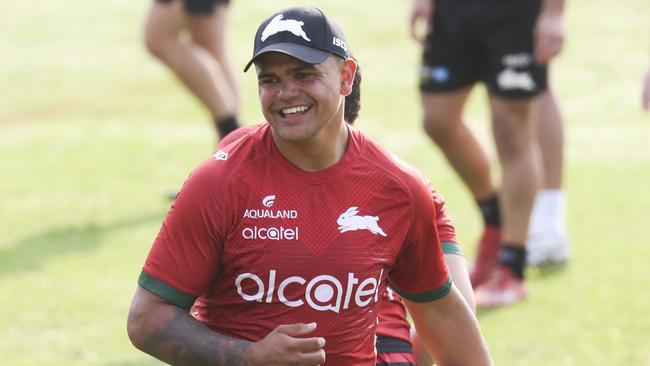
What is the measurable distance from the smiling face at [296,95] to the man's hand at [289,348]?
1.73 feet

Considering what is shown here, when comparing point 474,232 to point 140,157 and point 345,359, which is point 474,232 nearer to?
point 140,157

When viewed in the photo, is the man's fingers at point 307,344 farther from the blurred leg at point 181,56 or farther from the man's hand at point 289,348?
the blurred leg at point 181,56

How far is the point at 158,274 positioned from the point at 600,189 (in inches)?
241

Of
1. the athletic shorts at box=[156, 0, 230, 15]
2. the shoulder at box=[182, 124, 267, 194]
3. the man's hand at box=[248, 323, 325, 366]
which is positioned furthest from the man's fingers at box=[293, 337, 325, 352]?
the athletic shorts at box=[156, 0, 230, 15]

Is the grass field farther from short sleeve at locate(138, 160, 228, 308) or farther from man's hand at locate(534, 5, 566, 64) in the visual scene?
short sleeve at locate(138, 160, 228, 308)

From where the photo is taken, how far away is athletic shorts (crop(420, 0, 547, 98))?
22.7 ft

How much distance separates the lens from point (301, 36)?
3.80 meters

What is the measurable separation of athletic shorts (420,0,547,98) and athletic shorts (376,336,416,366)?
2591 millimetres

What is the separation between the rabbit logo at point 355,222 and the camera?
394cm

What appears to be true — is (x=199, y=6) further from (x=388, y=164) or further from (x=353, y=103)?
(x=388, y=164)

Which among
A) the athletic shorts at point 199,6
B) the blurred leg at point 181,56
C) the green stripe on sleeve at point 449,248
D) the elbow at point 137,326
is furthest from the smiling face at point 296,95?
the athletic shorts at point 199,6

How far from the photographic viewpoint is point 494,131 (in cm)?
706

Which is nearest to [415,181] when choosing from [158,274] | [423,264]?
[423,264]

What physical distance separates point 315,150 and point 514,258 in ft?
10.7
